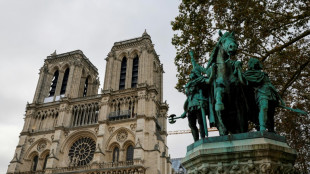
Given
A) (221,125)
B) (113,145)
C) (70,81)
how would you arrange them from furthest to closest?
(70,81) → (113,145) → (221,125)

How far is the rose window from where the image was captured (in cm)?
3238

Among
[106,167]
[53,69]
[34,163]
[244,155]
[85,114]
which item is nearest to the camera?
[244,155]

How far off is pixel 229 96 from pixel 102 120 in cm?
2900

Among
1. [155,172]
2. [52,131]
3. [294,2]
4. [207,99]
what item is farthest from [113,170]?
[207,99]

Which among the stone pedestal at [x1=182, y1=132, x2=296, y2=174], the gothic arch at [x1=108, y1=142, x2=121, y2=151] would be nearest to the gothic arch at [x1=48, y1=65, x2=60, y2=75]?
the gothic arch at [x1=108, y1=142, x2=121, y2=151]

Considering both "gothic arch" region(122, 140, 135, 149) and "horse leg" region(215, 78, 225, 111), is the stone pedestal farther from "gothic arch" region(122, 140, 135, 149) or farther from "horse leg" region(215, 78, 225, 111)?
"gothic arch" region(122, 140, 135, 149)

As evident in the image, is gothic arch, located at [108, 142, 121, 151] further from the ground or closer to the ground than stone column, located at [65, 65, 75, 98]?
closer to the ground

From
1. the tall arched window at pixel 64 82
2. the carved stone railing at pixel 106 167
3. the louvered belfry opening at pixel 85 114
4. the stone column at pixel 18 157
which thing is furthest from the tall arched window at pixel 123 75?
the stone column at pixel 18 157

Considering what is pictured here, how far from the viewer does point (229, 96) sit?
15.3 ft

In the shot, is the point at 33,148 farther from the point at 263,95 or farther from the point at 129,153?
the point at 263,95

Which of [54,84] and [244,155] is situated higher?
[54,84]

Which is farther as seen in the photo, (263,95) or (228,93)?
(228,93)

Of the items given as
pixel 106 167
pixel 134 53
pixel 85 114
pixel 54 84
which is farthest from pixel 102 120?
pixel 54 84

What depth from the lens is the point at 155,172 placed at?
28172mm
